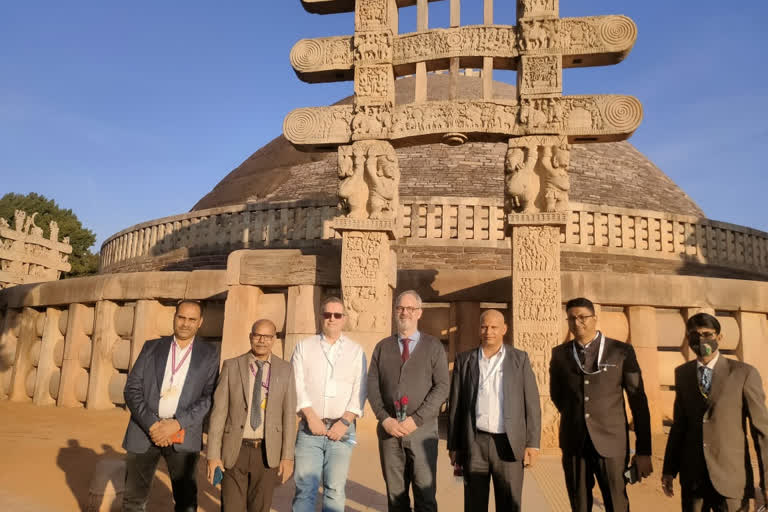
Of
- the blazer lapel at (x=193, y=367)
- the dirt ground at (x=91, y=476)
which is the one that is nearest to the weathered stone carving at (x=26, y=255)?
the dirt ground at (x=91, y=476)

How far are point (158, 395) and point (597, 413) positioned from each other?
281 centimetres

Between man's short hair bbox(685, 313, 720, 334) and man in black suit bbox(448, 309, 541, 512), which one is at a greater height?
man's short hair bbox(685, 313, 720, 334)

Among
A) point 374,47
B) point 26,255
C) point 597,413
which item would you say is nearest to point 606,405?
point 597,413

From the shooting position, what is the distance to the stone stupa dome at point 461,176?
54.9 feet

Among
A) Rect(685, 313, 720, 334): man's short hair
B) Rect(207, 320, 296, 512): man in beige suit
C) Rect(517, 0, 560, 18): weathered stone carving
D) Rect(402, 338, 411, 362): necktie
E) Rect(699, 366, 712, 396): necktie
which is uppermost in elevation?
Rect(517, 0, 560, 18): weathered stone carving

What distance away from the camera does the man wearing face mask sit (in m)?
3.11

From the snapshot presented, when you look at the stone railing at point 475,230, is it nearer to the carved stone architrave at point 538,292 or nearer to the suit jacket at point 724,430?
the carved stone architrave at point 538,292

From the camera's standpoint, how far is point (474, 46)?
746cm

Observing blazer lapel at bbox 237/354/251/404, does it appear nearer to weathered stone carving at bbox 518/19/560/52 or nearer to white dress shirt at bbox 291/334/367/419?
white dress shirt at bbox 291/334/367/419

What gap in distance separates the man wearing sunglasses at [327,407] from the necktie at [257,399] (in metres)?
0.23

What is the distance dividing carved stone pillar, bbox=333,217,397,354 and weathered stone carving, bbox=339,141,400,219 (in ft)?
0.59

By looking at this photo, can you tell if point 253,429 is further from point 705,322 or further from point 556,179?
point 556,179

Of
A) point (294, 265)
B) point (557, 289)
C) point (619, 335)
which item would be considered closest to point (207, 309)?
point (294, 265)

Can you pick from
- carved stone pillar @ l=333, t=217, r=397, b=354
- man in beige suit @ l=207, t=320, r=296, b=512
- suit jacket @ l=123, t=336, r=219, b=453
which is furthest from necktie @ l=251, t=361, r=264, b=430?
carved stone pillar @ l=333, t=217, r=397, b=354
